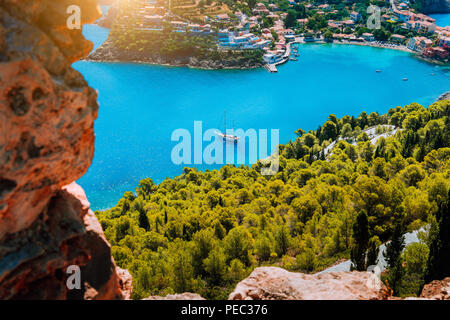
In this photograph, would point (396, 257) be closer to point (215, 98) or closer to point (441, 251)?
point (441, 251)

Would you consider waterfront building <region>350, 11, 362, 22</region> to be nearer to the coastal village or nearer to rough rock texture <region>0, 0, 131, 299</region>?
the coastal village

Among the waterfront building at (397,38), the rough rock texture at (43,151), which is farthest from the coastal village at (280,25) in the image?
the rough rock texture at (43,151)

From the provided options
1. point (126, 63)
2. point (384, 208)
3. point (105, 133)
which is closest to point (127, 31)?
point (126, 63)

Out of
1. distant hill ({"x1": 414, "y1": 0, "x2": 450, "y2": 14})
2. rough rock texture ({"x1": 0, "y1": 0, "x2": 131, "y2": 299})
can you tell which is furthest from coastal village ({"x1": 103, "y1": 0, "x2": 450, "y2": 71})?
rough rock texture ({"x1": 0, "y1": 0, "x2": 131, "y2": 299})

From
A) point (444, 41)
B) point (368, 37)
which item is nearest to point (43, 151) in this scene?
point (444, 41)
